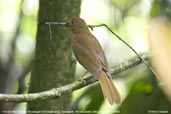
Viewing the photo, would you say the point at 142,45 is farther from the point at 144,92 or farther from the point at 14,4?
the point at 14,4

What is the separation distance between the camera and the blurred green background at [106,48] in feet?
10.2

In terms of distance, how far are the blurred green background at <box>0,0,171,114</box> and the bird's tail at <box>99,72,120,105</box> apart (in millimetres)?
486

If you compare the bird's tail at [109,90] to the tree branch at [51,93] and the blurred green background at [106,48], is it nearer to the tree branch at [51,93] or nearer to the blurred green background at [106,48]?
the tree branch at [51,93]

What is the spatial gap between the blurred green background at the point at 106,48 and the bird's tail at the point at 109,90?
1.60 ft

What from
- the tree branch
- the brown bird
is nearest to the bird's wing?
the brown bird

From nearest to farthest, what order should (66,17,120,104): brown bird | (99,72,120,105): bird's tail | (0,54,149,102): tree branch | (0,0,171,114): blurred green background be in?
1. (0,54,149,102): tree branch
2. (99,72,120,105): bird's tail
3. (66,17,120,104): brown bird
4. (0,0,171,114): blurred green background

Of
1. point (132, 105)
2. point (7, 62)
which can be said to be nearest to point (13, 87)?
point (7, 62)

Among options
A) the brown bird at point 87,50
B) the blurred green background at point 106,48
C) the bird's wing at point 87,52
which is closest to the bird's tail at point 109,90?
the brown bird at point 87,50

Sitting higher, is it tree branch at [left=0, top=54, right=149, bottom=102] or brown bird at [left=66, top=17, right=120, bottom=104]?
tree branch at [left=0, top=54, right=149, bottom=102]

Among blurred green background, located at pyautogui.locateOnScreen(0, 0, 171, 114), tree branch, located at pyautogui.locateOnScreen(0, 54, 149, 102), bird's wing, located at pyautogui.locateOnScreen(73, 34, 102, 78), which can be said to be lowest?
blurred green background, located at pyautogui.locateOnScreen(0, 0, 171, 114)

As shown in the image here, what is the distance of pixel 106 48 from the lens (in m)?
3.49

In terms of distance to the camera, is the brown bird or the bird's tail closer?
the bird's tail

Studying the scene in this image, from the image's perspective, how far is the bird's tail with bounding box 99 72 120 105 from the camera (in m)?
2.11

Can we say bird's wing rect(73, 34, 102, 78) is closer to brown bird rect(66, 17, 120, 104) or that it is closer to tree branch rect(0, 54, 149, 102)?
brown bird rect(66, 17, 120, 104)
